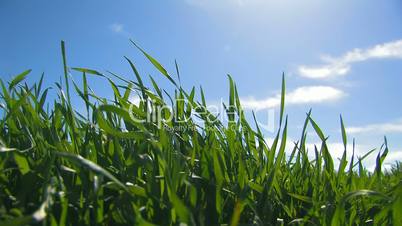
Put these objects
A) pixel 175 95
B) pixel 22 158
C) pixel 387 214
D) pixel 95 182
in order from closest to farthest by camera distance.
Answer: pixel 95 182
pixel 22 158
pixel 387 214
pixel 175 95

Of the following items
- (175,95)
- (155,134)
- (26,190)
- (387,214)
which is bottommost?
(387,214)

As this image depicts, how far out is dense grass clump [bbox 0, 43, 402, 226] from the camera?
89 centimetres

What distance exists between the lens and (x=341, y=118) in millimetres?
1396

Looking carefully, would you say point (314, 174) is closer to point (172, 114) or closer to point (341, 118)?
point (341, 118)

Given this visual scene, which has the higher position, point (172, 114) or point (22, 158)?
point (172, 114)

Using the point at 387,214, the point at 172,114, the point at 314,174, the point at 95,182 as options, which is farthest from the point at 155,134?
the point at 387,214

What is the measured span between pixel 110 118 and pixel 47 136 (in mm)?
221

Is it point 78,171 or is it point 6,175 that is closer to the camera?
point 78,171

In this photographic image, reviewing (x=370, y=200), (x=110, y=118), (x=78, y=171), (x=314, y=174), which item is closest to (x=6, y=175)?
(x=78, y=171)

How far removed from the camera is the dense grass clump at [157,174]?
89cm

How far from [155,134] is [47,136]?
1.04ft

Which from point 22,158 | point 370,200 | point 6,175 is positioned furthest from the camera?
point 370,200

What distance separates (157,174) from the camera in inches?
41.1

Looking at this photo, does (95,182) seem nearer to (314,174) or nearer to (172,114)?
(172,114)
